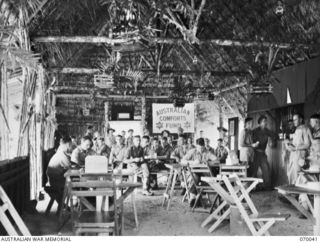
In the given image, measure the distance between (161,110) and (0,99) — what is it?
5885mm

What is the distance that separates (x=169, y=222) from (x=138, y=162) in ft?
9.23

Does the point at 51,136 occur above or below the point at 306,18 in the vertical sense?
below

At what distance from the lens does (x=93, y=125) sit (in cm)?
1103

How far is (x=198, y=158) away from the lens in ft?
24.1

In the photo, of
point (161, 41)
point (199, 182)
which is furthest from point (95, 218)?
point (161, 41)

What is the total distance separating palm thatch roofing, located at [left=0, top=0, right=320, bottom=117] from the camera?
5.22 metres

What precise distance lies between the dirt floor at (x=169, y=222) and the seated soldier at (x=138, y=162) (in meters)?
0.92

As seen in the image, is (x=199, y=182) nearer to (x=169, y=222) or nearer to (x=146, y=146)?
(x=169, y=222)

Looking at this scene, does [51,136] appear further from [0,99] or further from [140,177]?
[0,99]

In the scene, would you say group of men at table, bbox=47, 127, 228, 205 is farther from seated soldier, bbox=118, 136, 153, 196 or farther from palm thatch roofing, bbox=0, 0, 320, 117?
palm thatch roofing, bbox=0, 0, 320, 117

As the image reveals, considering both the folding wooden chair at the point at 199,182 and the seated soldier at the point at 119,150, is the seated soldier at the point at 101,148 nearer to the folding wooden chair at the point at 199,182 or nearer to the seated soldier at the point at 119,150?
the seated soldier at the point at 119,150

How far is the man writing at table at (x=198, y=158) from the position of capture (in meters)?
6.92

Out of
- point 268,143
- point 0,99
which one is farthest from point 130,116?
point 0,99

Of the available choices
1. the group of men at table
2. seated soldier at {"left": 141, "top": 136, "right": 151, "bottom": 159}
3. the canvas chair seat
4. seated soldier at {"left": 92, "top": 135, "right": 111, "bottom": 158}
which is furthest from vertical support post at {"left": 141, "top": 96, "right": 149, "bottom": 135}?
the canvas chair seat
